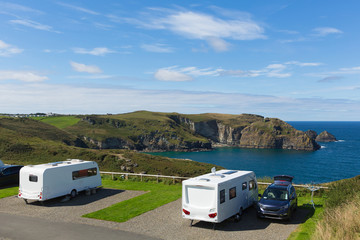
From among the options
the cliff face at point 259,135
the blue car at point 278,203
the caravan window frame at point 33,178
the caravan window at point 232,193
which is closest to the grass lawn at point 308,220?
the blue car at point 278,203

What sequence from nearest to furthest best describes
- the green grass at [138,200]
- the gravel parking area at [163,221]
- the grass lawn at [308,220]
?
the grass lawn at [308,220] < the gravel parking area at [163,221] < the green grass at [138,200]

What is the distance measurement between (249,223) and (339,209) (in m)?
4.41

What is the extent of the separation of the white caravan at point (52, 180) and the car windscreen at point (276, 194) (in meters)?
12.9

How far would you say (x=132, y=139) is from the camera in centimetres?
15888

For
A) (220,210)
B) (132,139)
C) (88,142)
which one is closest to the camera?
(220,210)

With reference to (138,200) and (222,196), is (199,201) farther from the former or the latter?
(138,200)

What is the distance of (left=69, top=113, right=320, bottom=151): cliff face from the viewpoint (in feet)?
495

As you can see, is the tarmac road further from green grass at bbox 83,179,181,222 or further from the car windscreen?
the car windscreen

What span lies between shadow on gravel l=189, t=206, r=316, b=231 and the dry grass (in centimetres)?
307

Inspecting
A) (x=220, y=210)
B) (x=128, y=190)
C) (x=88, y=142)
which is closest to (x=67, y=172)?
(x=128, y=190)

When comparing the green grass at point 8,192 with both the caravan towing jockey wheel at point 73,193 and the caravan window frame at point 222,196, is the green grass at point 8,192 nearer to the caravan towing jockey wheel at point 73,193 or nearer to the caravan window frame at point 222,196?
the caravan towing jockey wheel at point 73,193

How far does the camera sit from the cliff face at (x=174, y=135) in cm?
15100

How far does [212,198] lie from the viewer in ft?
47.7

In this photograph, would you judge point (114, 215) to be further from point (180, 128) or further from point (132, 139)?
point (180, 128)
